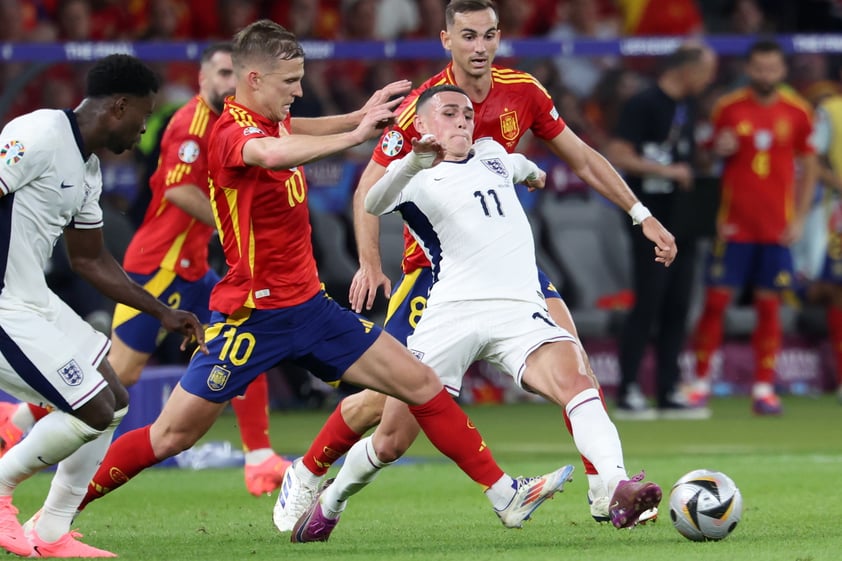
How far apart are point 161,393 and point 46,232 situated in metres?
4.17

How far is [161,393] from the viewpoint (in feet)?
36.2

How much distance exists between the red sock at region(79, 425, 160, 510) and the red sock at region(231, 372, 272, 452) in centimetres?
203

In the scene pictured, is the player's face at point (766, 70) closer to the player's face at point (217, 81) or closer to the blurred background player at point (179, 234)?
the blurred background player at point (179, 234)

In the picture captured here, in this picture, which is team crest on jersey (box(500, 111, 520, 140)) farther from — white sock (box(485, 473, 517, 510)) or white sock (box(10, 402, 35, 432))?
white sock (box(10, 402, 35, 432))

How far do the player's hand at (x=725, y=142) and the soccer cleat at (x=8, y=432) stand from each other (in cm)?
715

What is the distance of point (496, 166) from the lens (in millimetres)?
7840

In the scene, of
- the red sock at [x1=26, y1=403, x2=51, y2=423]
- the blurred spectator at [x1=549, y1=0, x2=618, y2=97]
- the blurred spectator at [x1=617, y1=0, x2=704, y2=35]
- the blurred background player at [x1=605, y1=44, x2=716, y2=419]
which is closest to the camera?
the red sock at [x1=26, y1=403, x2=51, y2=423]

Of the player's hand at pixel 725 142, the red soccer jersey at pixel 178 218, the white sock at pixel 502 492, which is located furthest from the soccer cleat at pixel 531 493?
the player's hand at pixel 725 142

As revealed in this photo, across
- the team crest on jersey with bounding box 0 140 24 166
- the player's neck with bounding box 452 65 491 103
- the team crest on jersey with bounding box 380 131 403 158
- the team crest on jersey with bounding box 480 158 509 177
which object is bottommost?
the team crest on jersey with bounding box 480 158 509 177

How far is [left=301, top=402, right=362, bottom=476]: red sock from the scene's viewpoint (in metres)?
7.91

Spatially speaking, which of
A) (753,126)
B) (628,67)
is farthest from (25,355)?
(628,67)

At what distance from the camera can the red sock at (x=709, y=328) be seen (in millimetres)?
14508

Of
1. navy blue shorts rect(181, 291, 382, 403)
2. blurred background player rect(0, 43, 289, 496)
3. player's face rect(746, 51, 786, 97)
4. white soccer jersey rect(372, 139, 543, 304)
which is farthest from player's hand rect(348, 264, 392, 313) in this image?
player's face rect(746, 51, 786, 97)

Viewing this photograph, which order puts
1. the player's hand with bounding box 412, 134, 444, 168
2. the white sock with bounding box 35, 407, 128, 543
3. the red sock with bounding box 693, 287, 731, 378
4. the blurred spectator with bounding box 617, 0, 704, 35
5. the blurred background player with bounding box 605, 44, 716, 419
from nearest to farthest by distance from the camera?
1. the player's hand with bounding box 412, 134, 444, 168
2. the white sock with bounding box 35, 407, 128, 543
3. the blurred background player with bounding box 605, 44, 716, 419
4. the red sock with bounding box 693, 287, 731, 378
5. the blurred spectator with bounding box 617, 0, 704, 35
